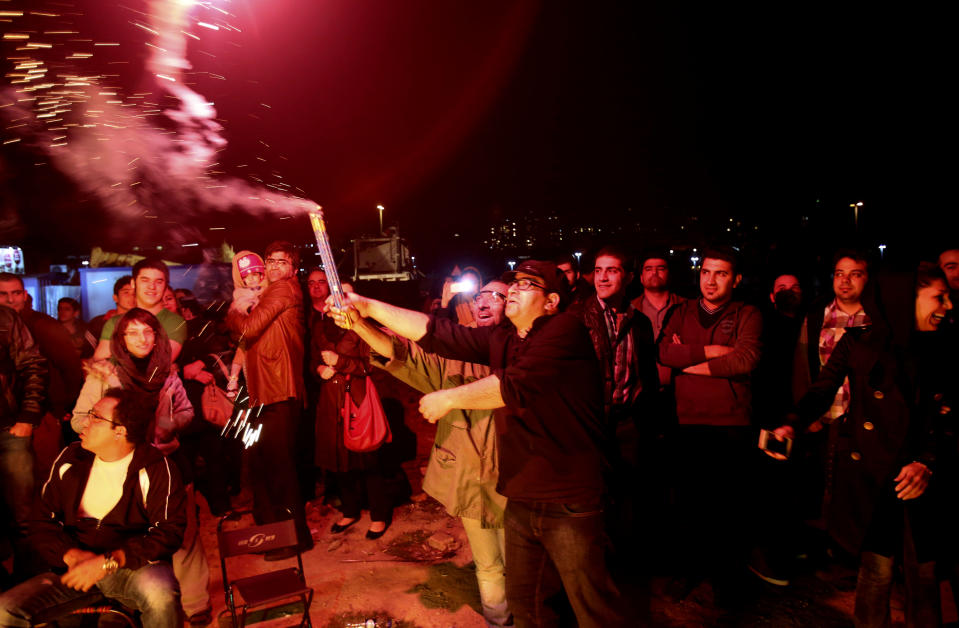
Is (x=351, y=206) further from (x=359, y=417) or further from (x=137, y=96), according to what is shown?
(x=359, y=417)

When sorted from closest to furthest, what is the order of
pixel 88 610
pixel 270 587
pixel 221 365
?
pixel 88 610
pixel 270 587
pixel 221 365

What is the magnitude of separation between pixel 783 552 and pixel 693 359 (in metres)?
1.77

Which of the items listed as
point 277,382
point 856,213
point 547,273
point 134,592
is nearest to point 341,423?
point 277,382

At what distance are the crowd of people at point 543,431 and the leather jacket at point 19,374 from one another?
2 centimetres

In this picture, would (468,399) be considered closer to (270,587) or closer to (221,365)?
(270,587)

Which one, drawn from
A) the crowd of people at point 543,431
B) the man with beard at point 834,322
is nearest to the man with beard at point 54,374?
the crowd of people at point 543,431

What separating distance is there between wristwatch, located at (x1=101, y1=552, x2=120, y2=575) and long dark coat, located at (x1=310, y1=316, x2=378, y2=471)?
7.85 feet

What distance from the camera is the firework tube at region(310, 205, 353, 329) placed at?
271 cm

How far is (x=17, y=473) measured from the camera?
15.6 ft

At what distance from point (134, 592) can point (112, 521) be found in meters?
0.47

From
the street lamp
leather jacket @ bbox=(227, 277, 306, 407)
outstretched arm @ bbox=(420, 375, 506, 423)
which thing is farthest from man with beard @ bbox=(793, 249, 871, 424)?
the street lamp

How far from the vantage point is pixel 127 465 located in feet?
11.8

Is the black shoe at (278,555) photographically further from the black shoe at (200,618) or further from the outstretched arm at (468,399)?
the outstretched arm at (468,399)

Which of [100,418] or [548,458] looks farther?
[100,418]
